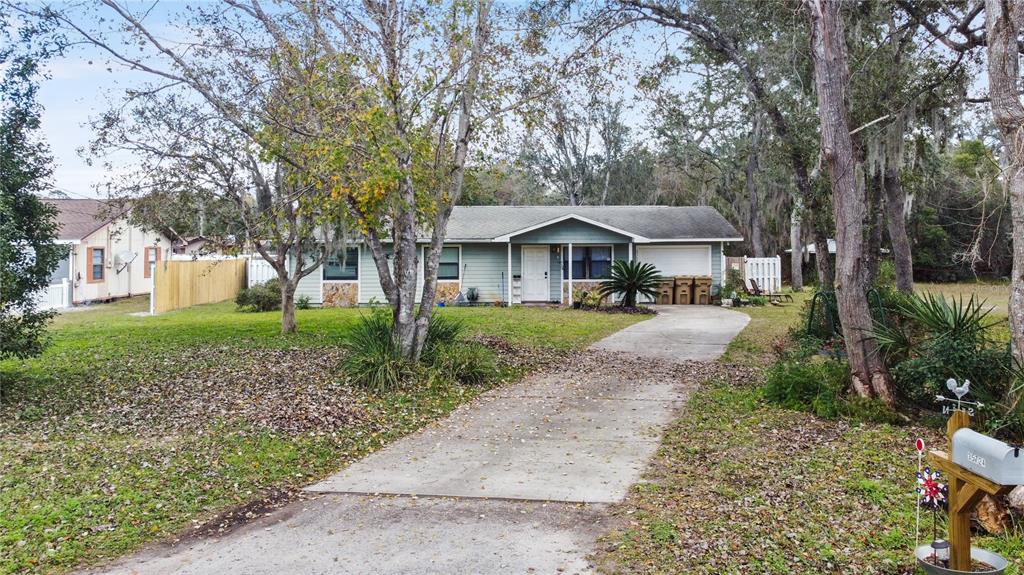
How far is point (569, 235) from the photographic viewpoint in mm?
20828

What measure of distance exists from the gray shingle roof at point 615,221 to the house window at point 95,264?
12.1 m

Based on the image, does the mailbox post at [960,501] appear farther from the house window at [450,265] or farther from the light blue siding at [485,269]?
the house window at [450,265]

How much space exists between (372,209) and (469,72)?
2181 mm

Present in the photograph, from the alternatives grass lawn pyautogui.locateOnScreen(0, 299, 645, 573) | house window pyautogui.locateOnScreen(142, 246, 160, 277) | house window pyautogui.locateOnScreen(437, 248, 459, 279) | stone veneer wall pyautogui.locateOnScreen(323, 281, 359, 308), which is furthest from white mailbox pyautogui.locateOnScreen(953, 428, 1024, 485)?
house window pyautogui.locateOnScreen(142, 246, 160, 277)

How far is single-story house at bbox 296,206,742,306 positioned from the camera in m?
21.0

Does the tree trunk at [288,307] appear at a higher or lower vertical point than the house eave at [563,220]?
lower

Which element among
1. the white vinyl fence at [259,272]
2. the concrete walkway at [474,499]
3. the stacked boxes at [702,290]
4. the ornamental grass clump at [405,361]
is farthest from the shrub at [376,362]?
the white vinyl fence at [259,272]

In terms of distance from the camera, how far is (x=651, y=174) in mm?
36250

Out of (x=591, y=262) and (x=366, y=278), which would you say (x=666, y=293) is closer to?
(x=591, y=262)

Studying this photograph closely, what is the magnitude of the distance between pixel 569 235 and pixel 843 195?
13.7 m

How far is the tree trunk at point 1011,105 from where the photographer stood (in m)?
5.61

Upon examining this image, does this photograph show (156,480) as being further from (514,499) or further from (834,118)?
(834,118)

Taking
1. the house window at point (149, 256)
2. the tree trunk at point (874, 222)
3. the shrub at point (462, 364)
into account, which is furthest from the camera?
the house window at point (149, 256)

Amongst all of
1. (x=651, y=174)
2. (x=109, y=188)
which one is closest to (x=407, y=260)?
(x=109, y=188)
